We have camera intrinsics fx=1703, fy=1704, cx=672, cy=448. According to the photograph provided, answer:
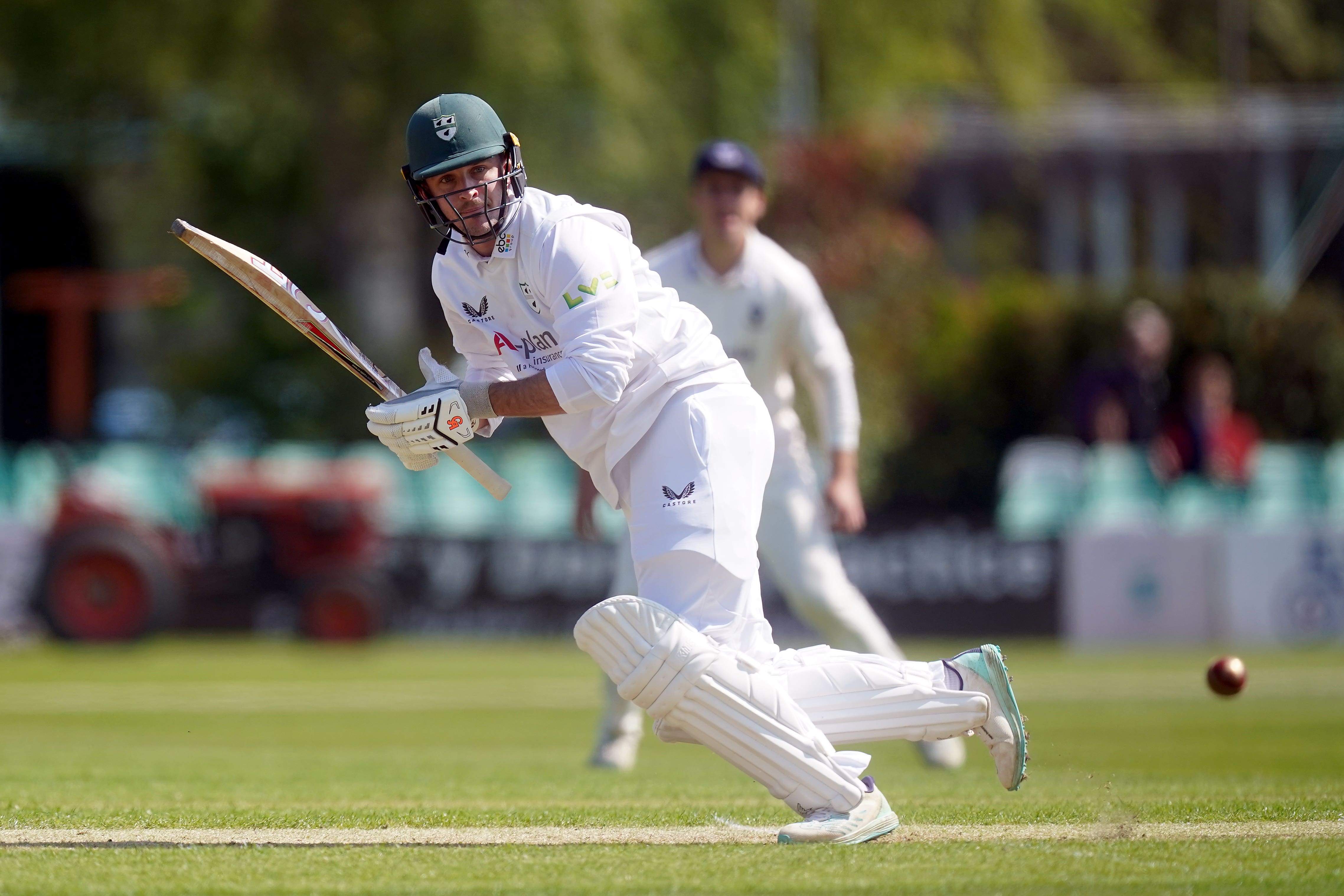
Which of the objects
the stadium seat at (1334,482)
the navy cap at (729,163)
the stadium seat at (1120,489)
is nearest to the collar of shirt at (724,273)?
the navy cap at (729,163)

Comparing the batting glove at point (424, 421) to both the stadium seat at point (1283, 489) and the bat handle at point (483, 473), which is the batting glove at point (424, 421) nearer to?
the bat handle at point (483, 473)

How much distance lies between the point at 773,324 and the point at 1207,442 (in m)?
8.19

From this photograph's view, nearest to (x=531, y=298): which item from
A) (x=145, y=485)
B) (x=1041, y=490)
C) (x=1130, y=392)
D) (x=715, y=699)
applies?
(x=715, y=699)

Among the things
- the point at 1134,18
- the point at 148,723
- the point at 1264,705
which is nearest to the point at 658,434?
the point at 148,723

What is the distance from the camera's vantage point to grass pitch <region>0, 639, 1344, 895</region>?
351cm

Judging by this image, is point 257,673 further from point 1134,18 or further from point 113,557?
point 1134,18

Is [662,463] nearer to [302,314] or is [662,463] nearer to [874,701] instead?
[874,701]

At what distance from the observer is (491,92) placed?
14891mm

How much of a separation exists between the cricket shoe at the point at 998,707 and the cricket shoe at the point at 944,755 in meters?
2.26

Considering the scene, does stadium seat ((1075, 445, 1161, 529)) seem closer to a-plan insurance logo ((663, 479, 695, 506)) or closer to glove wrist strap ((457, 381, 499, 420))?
a-plan insurance logo ((663, 479, 695, 506))

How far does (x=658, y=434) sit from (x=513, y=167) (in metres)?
0.77

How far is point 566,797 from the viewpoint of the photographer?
5098mm

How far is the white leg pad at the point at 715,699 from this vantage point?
3.92 m

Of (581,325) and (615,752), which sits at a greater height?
(581,325)
